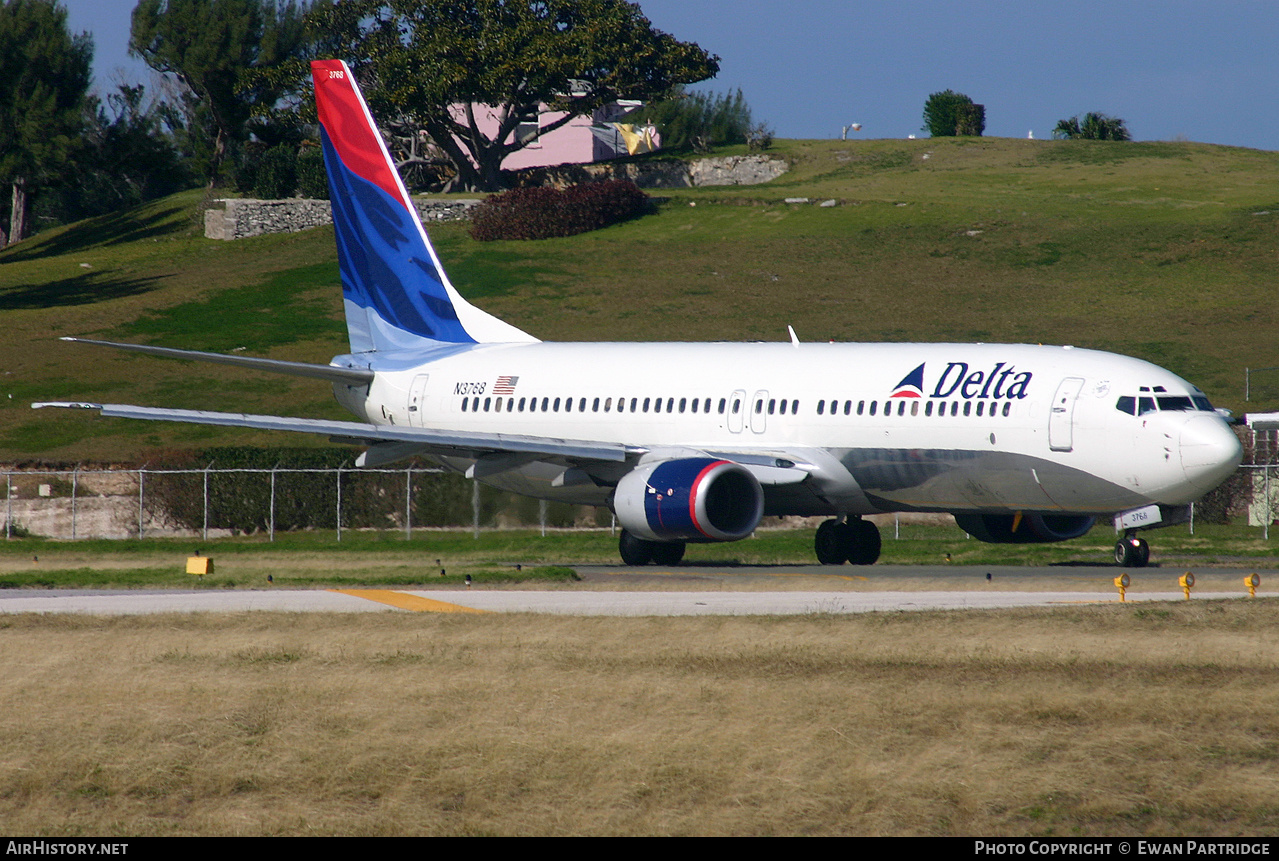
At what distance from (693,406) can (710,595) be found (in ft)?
26.8

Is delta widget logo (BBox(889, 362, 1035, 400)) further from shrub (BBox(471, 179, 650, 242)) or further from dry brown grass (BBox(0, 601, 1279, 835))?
shrub (BBox(471, 179, 650, 242))

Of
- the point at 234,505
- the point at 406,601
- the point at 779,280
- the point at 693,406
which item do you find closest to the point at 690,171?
the point at 779,280

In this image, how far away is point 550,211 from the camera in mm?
92875

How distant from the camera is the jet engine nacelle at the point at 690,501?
2716cm

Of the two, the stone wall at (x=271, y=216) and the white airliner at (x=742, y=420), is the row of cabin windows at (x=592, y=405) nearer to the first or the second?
the white airliner at (x=742, y=420)

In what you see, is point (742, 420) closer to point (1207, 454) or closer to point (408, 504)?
point (1207, 454)

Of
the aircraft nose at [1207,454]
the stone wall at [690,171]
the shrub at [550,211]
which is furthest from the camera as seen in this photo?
the stone wall at [690,171]

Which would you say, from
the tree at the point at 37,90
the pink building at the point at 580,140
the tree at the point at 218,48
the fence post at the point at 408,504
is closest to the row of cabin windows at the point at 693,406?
the fence post at the point at 408,504

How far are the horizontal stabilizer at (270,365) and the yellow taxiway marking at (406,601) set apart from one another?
6014mm

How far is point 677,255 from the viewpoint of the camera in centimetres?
8606

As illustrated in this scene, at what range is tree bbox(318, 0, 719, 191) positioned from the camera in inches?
3863

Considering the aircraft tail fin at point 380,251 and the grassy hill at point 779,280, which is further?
the grassy hill at point 779,280

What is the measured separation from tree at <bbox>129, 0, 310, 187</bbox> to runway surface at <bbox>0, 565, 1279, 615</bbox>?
95.2 m

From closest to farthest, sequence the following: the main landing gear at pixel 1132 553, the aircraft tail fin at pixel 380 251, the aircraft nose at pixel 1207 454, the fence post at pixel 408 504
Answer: the aircraft nose at pixel 1207 454 → the main landing gear at pixel 1132 553 → the aircraft tail fin at pixel 380 251 → the fence post at pixel 408 504
